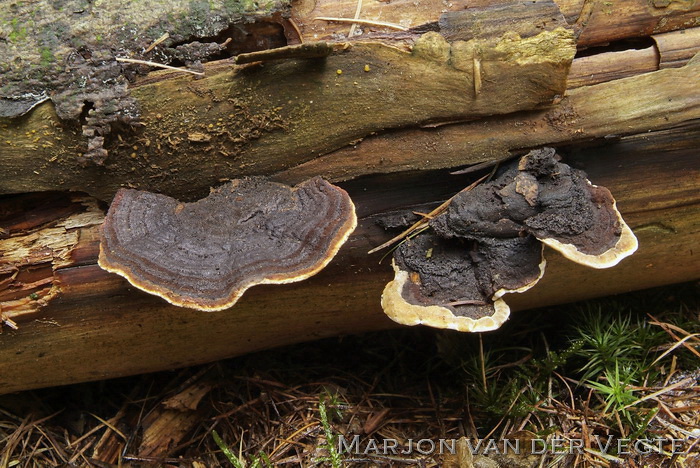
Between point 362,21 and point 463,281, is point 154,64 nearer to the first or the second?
point 362,21

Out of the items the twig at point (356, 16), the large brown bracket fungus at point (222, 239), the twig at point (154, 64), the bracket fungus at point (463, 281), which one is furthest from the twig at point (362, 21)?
the bracket fungus at point (463, 281)

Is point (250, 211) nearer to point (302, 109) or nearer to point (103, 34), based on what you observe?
point (302, 109)

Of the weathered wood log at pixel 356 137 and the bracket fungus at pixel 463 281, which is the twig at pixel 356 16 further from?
the bracket fungus at pixel 463 281

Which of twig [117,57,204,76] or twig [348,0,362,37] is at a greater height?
twig [348,0,362,37]

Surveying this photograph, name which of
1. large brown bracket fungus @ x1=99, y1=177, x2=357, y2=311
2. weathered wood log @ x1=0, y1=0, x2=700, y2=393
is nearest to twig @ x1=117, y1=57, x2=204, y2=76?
weathered wood log @ x1=0, y1=0, x2=700, y2=393

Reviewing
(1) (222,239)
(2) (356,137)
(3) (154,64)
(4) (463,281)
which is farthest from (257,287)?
(3) (154,64)

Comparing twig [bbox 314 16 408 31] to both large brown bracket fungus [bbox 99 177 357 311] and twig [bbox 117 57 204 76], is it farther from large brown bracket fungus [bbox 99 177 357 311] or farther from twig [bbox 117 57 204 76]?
large brown bracket fungus [bbox 99 177 357 311]
